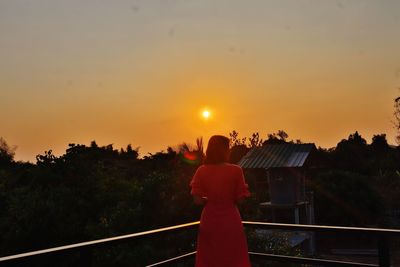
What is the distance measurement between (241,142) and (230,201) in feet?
85.2

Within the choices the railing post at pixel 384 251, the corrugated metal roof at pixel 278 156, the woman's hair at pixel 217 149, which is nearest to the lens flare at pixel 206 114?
the corrugated metal roof at pixel 278 156

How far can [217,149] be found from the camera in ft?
12.2

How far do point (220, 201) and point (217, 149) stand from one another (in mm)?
438

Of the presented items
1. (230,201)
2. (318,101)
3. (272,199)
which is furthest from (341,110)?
(230,201)

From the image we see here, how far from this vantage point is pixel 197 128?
14961 mm

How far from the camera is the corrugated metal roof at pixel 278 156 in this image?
17.0 m

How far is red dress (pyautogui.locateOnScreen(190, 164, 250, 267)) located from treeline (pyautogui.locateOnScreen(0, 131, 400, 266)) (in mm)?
3823

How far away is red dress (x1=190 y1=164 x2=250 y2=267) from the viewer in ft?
12.1

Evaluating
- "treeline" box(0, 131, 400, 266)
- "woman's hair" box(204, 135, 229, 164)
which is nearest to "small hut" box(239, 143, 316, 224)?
"treeline" box(0, 131, 400, 266)

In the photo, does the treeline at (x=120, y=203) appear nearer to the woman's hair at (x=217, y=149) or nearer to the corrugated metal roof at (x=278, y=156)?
the corrugated metal roof at (x=278, y=156)

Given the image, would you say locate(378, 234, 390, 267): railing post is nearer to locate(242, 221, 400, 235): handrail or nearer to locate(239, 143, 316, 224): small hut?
locate(242, 221, 400, 235): handrail

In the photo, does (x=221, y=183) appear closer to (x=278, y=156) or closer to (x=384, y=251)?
(x=384, y=251)

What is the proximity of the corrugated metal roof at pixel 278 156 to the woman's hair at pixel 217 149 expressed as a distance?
1339cm

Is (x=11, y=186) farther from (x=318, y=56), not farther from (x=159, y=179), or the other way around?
(x=318, y=56)
